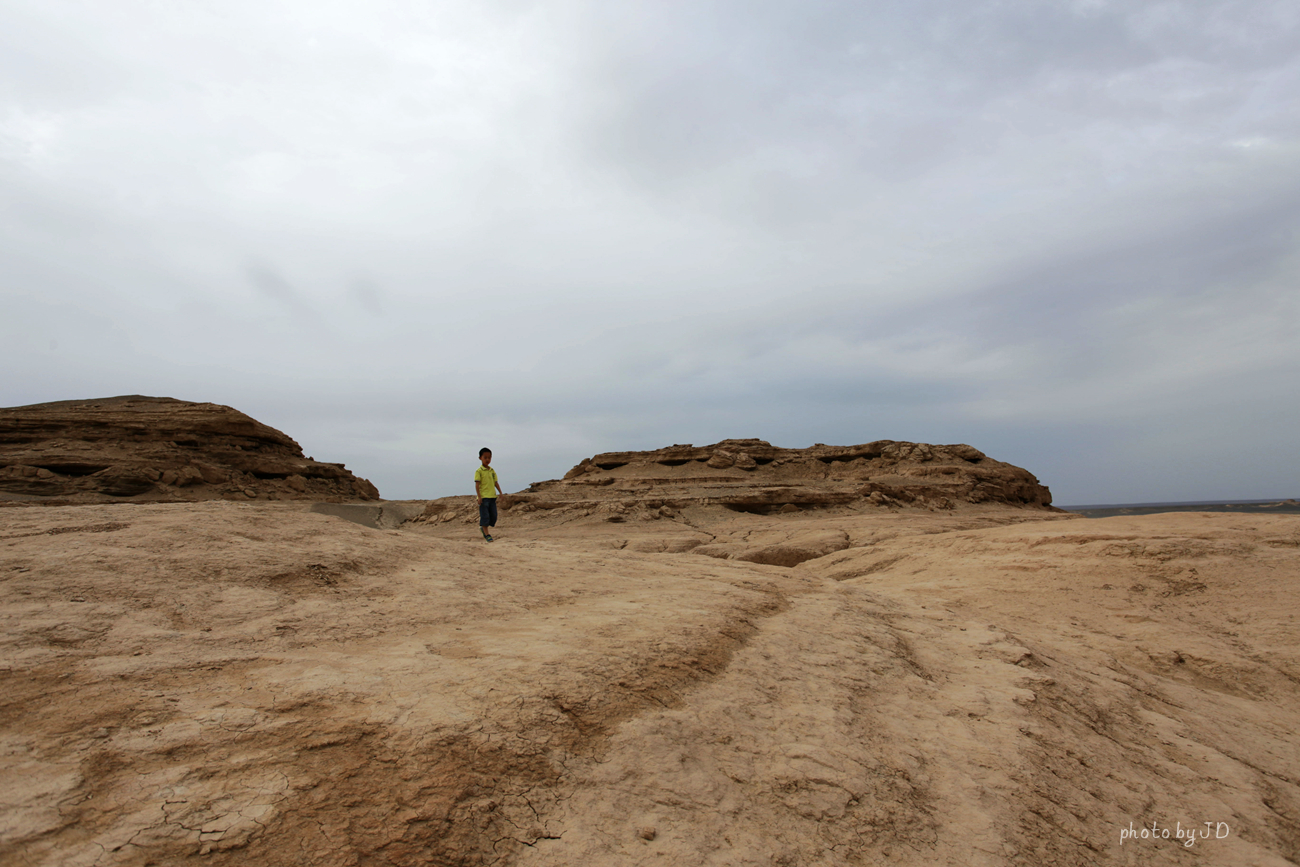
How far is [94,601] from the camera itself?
2895 mm

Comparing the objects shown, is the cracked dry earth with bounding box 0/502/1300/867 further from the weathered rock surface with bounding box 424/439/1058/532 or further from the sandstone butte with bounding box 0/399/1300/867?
the weathered rock surface with bounding box 424/439/1058/532

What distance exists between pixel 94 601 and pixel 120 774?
5.62 feet

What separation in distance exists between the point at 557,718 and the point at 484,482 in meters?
6.41

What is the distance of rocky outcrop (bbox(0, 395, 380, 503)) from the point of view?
13422mm

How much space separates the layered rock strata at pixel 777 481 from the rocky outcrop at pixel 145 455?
5508 millimetres

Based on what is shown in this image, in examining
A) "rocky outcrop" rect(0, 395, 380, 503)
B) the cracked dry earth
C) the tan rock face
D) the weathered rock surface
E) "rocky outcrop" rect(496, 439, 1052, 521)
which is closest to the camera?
the cracked dry earth

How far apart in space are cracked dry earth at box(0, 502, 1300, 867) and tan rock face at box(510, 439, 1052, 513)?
9516 millimetres

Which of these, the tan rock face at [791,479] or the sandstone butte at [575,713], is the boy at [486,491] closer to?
the sandstone butte at [575,713]

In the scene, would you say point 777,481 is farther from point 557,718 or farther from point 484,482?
point 557,718

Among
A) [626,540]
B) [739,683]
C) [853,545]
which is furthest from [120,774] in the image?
[853,545]

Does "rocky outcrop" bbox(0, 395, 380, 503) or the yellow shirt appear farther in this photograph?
"rocky outcrop" bbox(0, 395, 380, 503)

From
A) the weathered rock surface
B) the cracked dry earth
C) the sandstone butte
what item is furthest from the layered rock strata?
the cracked dry earth

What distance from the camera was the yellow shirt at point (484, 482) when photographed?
830 cm

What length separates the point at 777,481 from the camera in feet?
57.6
